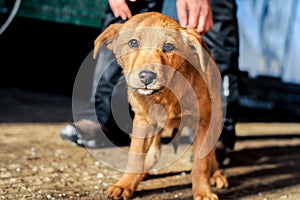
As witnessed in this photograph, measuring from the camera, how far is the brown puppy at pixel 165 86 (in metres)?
2.22

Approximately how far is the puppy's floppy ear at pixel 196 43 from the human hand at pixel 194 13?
108mm

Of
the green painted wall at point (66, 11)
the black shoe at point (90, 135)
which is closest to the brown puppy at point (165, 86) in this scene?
the black shoe at point (90, 135)

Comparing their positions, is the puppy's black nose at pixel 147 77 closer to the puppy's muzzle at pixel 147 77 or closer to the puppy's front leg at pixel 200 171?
the puppy's muzzle at pixel 147 77

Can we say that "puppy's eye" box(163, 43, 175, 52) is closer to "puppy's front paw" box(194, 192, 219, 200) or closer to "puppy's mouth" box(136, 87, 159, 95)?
"puppy's mouth" box(136, 87, 159, 95)

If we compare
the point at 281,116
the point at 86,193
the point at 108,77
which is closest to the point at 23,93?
the point at 108,77

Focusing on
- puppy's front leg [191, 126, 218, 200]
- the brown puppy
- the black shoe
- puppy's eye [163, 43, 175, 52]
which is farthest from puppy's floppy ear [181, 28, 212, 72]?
the black shoe

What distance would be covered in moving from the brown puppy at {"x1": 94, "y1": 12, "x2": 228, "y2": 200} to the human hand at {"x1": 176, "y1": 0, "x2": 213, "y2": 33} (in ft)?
0.30

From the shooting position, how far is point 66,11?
5172 mm

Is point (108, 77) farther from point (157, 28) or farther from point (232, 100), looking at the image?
point (157, 28)

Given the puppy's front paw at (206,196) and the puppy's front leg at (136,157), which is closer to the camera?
the puppy's front paw at (206,196)

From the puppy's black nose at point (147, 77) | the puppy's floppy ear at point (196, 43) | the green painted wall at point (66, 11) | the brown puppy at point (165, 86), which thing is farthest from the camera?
the green painted wall at point (66, 11)

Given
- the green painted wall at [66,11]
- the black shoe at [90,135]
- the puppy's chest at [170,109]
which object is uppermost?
the puppy's chest at [170,109]

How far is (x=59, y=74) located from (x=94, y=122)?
3110mm

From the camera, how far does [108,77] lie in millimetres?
3459
